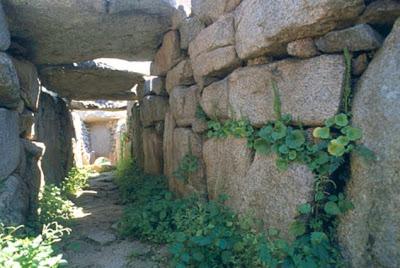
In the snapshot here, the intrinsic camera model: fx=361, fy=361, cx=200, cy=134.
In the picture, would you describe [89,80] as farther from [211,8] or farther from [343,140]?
[343,140]

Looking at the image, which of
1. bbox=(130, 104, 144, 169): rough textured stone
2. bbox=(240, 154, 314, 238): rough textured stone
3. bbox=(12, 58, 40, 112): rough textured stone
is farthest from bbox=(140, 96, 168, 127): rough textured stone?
bbox=(240, 154, 314, 238): rough textured stone

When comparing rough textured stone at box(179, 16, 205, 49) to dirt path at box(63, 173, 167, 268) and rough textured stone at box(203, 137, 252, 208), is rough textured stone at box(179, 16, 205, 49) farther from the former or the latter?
dirt path at box(63, 173, 167, 268)

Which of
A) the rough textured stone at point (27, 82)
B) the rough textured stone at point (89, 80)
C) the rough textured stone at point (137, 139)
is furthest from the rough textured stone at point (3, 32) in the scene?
the rough textured stone at point (137, 139)

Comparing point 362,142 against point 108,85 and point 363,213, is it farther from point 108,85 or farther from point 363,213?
point 108,85

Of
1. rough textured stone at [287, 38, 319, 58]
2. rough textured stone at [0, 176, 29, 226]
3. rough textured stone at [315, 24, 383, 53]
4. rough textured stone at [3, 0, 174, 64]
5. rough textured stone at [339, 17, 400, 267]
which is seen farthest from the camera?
rough textured stone at [3, 0, 174, 64]

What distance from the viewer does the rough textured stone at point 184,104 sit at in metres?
3.72

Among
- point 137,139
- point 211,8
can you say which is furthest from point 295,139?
point 137,139

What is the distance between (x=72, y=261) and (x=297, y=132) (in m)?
2.20

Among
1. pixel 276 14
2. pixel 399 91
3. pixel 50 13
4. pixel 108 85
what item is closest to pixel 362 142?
pixel 399 91

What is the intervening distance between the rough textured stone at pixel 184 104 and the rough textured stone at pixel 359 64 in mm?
1751

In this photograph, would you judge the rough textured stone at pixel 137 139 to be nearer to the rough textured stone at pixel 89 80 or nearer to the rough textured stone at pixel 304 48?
the rough textured stone at pixel 89 80

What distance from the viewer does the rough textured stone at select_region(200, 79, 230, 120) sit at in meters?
3.03

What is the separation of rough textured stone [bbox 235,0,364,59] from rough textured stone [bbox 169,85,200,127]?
1005 mm

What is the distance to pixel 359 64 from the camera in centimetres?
211
